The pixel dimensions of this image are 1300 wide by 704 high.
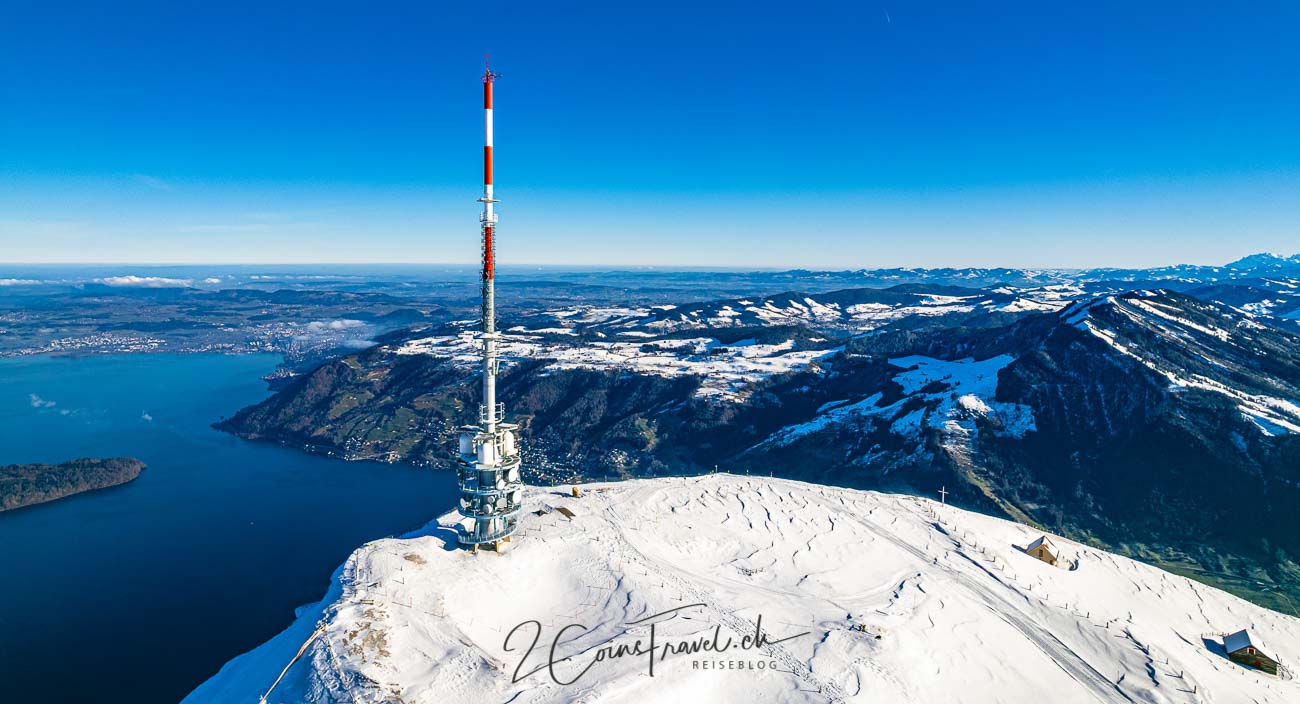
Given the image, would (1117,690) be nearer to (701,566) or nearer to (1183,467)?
(701,566)

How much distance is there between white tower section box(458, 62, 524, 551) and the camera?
71688 mm

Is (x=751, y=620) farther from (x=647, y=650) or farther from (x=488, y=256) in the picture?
(x=488, y=256)

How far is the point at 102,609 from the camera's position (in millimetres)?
110812

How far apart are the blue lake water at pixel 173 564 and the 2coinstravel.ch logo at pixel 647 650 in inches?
2816

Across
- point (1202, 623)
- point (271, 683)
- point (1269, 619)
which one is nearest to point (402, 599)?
point (271, 683)

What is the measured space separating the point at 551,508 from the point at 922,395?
14604 centimetres

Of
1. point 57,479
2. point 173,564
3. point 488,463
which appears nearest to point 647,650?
point 488,463

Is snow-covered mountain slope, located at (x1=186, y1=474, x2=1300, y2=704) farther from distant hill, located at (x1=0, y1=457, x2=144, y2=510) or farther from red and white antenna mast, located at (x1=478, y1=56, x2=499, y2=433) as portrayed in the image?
distant hill, located at (x1=0, y1=457, x2=144, y2=510)

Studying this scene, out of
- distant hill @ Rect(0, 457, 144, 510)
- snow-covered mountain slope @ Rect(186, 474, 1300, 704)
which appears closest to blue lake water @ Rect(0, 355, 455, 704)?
distant hill @ Rect(0, 457, 144, 510)

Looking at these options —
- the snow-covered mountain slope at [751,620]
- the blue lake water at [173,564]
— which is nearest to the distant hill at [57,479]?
the blue lake water at [173,564]

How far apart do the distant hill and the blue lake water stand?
4.16 metres

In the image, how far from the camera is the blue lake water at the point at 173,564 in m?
95.3

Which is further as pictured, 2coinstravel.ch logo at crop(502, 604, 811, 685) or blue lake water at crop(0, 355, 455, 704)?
blue lake water at crop(0, 355, 455, 704)

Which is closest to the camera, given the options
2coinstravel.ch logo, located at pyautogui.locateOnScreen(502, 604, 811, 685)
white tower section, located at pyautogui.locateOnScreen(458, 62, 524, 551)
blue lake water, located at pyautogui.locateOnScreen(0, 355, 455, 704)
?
2coinstravel.ch logo, located at pyautogui.locateOnScreen(502, 604, 811, 685)
